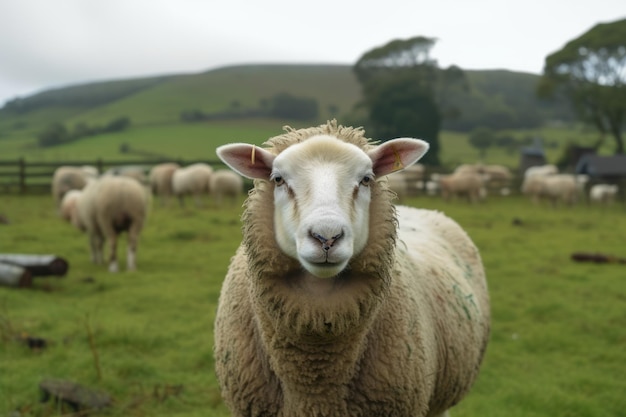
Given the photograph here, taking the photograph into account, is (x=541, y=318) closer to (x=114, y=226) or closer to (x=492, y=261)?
(x=492, y=261)

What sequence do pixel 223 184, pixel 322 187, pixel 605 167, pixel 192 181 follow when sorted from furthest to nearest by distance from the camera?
1. pixel 605 167
2. pixel 223 184
3. pixel 192 181
4. pixel 322 187

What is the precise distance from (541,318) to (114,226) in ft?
21.6

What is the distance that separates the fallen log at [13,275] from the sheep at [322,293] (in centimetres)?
587

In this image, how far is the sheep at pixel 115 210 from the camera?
9.12 m

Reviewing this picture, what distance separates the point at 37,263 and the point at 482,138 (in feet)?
105

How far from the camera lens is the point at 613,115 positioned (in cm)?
3428

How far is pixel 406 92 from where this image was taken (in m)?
19.4

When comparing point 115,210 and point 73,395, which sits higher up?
point 115,210

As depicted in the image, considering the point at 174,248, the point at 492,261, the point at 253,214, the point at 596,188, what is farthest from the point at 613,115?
the point at 253,214

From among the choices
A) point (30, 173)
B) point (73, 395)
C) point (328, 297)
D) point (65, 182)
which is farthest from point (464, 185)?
point (328, 297)

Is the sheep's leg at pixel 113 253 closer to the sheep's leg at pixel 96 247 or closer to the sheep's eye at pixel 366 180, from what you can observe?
the sheep's leg at pixel 96 247

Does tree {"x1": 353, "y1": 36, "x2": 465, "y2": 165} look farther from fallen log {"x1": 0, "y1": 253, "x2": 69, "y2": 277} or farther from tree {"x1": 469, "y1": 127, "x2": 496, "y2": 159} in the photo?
tree {"x1": 469, "y1": 127, "x2": 496, "y2": 159}

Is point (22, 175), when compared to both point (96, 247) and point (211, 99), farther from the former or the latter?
point (211, 99)

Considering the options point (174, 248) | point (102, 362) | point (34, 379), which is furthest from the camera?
point (174, 248)
